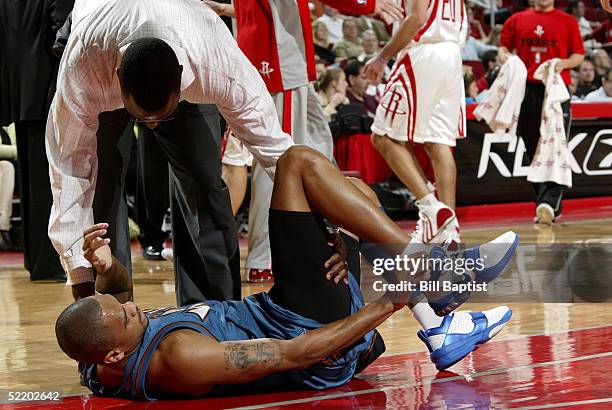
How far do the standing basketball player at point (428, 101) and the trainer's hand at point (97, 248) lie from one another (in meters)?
3.61

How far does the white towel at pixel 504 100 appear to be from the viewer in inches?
362

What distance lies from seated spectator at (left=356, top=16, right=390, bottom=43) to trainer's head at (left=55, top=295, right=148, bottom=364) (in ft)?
33.3

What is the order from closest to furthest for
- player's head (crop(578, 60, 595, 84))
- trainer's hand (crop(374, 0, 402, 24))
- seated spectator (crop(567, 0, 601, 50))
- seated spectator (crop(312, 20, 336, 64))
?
trainer's hand (crop(374, 0, 402, 24)), seated spectator (crop(312, 20, 336, 64)), player's head (crop(578, 60, 595, 84)), seated spectator (crop(567, 0, 601, 50))

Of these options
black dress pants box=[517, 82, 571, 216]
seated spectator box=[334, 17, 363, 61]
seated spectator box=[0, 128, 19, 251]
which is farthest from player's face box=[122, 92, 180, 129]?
seated spectator box=[334, 17, 363, 61]

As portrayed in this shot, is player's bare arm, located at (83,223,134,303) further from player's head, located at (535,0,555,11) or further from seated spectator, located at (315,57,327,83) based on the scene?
player's head, located at (535,0,555,11)

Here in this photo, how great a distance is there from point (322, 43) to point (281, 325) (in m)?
8.83

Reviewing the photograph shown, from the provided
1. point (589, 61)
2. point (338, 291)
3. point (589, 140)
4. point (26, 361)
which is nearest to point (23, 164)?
point (26, 361)

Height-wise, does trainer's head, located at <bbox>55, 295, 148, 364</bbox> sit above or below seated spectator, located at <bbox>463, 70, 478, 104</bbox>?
above

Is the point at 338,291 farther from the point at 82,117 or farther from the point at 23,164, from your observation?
the point at 23,164

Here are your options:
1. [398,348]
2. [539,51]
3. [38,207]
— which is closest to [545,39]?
[539,51]

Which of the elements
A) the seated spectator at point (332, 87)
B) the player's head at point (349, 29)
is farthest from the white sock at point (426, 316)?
the player's head at point (349, 29)

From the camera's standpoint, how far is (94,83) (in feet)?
12.4

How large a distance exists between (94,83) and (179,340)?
931 millimetres

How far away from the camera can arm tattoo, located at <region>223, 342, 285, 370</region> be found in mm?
3494
